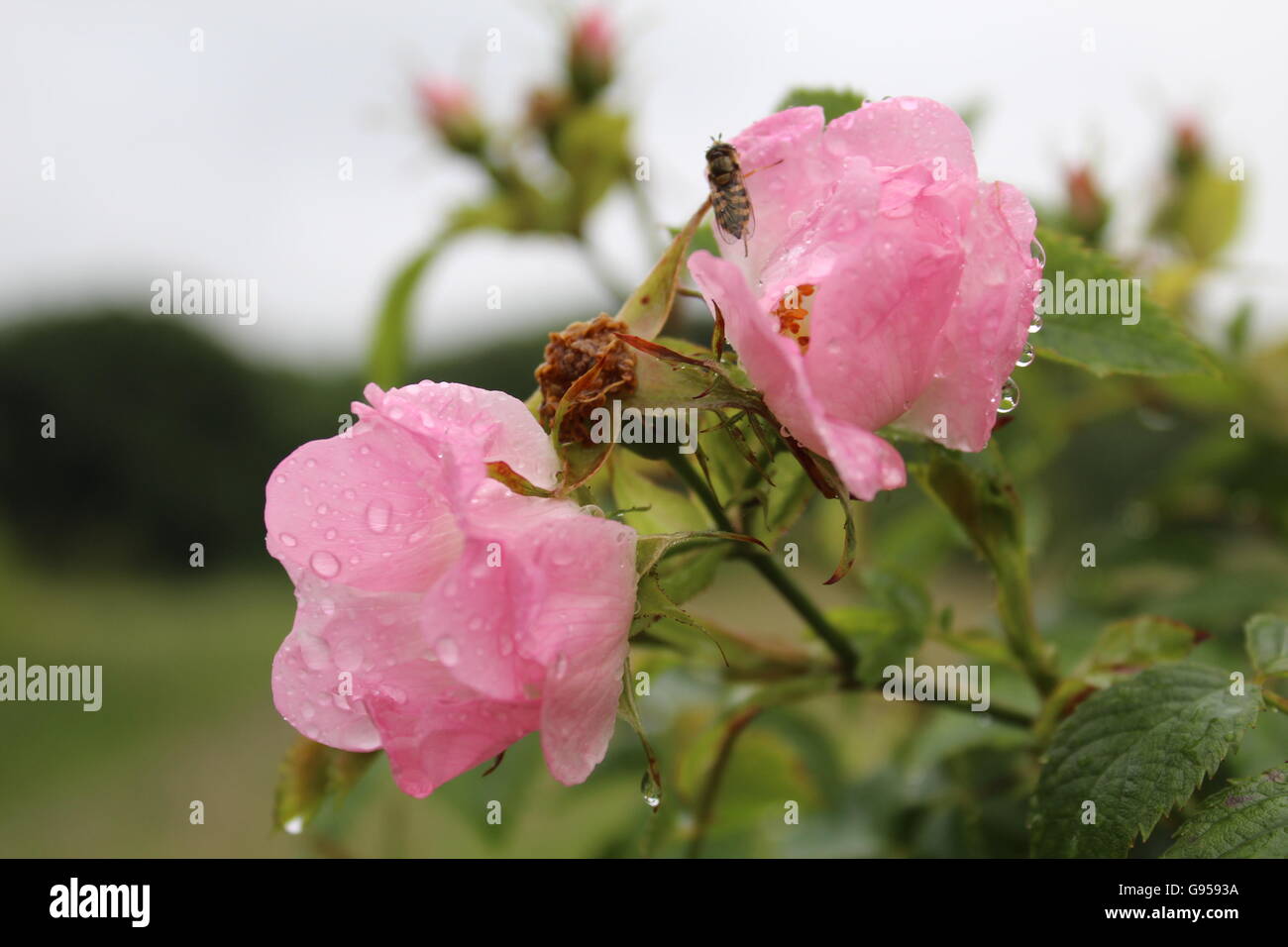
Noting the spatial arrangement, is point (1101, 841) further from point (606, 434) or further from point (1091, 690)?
point (606, 434)

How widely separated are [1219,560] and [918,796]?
36 cm

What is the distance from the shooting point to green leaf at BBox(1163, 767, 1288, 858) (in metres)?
0.36

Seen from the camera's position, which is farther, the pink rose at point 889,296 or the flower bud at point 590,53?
the flower bud at point 590,53

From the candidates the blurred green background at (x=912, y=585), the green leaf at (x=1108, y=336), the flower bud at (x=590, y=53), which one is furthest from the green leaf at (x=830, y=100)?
the flower bud at (x=590, y=53)

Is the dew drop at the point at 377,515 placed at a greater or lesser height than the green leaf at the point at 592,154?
lesser

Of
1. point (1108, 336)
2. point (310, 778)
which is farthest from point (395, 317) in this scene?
point (1108, 336)

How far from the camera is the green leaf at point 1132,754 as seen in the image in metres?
0.37

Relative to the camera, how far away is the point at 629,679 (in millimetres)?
340

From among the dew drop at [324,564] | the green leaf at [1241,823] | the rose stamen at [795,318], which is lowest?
the green leaf at [1241,823]
